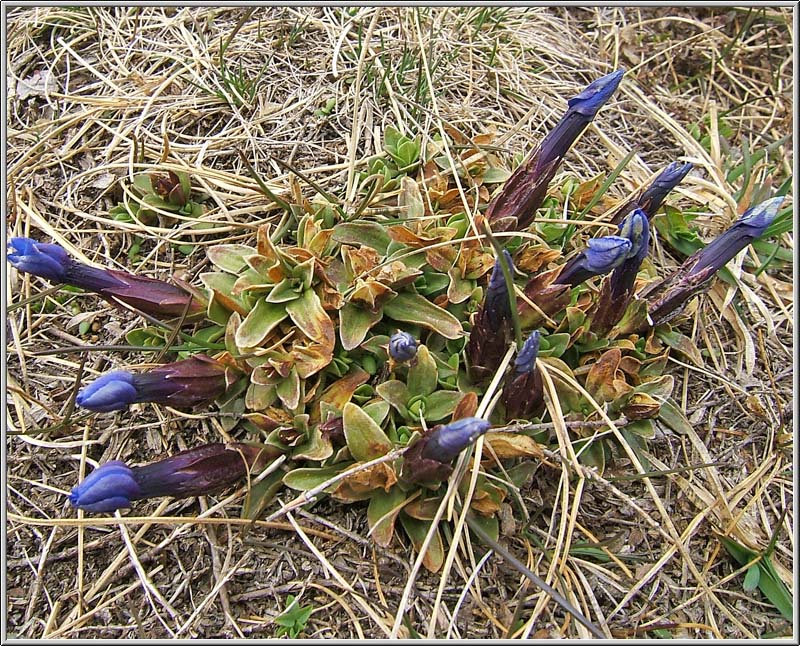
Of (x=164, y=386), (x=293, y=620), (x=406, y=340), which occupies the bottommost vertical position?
(x=293, y=620)

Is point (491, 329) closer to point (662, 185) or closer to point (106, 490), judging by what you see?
point (662, 185)

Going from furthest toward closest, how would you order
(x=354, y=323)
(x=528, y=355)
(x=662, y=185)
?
1. (x=662, y=185)
2. (x=354, y=323)
3. (x=528, y=355)

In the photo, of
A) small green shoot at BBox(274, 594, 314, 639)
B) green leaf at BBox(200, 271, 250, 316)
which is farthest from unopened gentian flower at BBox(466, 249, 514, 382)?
small green shoot at BBox(274, 594, 314, 639)

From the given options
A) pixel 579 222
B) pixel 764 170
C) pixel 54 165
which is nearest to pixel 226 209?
pixel 54 165

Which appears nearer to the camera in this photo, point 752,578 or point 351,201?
point 752,578

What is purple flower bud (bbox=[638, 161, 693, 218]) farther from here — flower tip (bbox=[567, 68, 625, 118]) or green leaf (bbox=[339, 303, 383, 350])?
green leaf (bbox=[339, 303, 383, 350])

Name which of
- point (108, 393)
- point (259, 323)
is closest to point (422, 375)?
point (259, 323)
